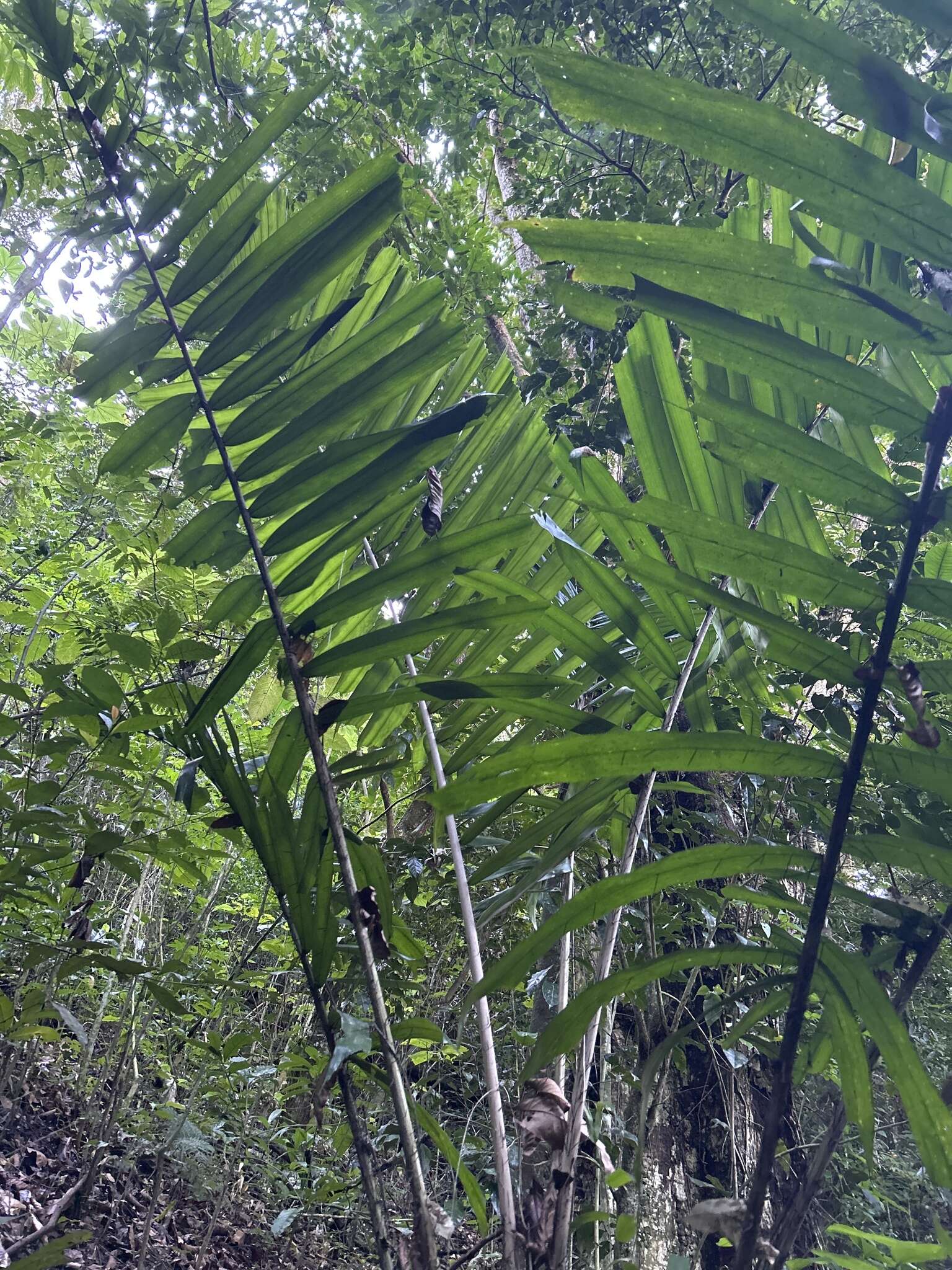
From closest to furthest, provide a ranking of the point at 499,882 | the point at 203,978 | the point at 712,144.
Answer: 1. the point at 712,144
2. the point at 203,978
3. the point at 499,882

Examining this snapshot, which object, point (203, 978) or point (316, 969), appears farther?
point (203, 978)

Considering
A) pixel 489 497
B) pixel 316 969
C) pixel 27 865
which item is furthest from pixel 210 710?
pixel 489 497

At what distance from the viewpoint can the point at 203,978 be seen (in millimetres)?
1168

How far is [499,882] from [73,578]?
1613 millimetres

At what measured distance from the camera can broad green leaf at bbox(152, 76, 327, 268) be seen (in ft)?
2.44

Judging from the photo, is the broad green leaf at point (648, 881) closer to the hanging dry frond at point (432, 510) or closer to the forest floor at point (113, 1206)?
the hanging dry frond at point (432, 510)

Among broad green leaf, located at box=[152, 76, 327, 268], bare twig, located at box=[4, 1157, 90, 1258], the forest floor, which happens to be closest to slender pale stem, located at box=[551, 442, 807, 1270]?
broad green leaf, located at box=[152, 76, 327, 268]

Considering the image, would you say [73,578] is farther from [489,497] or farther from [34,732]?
[489,497]

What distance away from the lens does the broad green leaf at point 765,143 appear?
1.51 feet

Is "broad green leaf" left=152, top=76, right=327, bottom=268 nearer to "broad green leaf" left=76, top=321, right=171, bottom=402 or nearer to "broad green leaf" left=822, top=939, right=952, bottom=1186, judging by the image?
"broad green leaf" left=76, top=321, right=171, bottom=402

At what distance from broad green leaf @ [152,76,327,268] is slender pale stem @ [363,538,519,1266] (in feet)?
1.37

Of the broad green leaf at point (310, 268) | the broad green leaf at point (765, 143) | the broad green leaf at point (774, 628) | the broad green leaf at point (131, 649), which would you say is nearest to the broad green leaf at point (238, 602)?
the broad green leaf at point (131, 649)

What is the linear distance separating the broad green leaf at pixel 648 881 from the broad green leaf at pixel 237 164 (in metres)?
0.74

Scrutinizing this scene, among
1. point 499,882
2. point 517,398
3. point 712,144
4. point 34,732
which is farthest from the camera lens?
point 499,882
